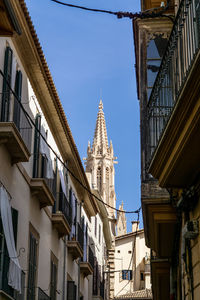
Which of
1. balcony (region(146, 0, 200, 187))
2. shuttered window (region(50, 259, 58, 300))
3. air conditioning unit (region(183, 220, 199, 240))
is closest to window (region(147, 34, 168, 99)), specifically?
balcony (region(146, 0, 200, 187))

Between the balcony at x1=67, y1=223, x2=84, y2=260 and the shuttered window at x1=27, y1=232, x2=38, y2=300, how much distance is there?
16.8 feet

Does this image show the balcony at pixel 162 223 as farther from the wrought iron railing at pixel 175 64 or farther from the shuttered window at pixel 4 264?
the shuttered window at pixel 4 264

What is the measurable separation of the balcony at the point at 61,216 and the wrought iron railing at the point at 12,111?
14.0 ft

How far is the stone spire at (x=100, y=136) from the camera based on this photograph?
97125mm

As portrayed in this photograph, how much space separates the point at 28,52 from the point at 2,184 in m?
4.22

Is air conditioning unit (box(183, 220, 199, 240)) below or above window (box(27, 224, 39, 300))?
below

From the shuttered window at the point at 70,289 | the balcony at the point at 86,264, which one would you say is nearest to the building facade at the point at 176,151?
the shuttered window at the point at 70,289

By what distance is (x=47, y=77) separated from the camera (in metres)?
17.0

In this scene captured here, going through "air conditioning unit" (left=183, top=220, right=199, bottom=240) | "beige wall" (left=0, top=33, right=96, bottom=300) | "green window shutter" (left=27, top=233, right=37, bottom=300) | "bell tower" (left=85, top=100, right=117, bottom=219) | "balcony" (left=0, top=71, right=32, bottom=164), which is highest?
"bell tower" (left=85, top=100, right=117, bottom=219)

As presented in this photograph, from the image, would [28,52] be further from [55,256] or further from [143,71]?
[55,256]

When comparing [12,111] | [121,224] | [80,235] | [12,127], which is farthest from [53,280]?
[121,224]

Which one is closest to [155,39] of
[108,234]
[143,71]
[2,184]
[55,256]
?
[143,71]

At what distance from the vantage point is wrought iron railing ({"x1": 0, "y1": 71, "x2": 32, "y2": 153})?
13164 millimetres

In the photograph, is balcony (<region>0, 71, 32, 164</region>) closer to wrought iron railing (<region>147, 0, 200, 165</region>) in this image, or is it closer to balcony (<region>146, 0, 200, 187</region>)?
wrought iron railing (<region>147, 0, 200, 165</region>)
